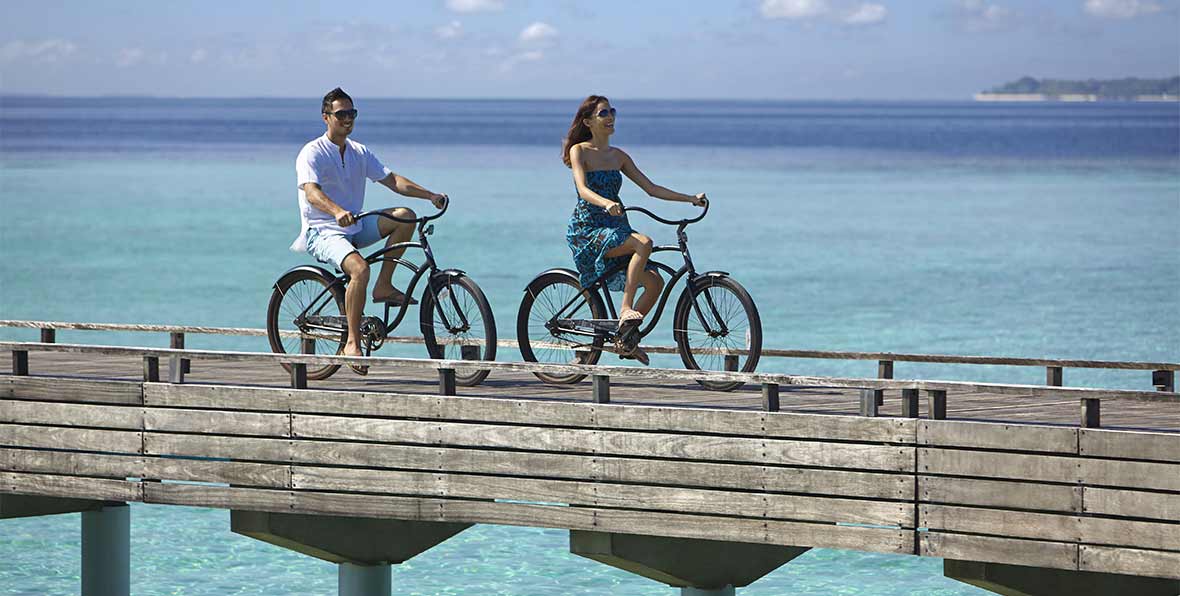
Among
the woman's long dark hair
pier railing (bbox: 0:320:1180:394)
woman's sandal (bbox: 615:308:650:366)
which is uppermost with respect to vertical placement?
the woman's long dark hair

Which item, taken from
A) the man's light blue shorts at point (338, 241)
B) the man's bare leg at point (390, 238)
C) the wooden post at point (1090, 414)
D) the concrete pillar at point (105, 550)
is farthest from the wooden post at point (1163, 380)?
the concrete pillar at point (105, 550)

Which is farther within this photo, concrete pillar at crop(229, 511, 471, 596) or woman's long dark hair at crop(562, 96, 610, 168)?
concrete pillar at crop(229, 511, 471, 596)

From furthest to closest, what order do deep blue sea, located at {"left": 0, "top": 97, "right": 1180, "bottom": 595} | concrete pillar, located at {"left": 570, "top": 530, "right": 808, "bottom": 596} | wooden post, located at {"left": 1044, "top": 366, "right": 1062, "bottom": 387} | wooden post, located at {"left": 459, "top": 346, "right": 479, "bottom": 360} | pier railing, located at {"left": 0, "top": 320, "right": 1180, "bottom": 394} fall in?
deep blue sea, located at {"left": 0, "top": 97, "right": 1180, "bottom": 595} < wooden post, located at {"left": 1044, "top": 366, "right": 1062, "bottom": 387} < wooden post, located at {"left": 459, "top": 346, "right": 479, "bottom": 360} < pier railing, located at {"left": 0, "top": 320, "right": 1180, "bottom": 394} < concrete pillar, located at {"left": 570, "top": 530, "right": 808, "bottom": 596}

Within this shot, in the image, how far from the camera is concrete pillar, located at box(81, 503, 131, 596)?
1204 centimetres

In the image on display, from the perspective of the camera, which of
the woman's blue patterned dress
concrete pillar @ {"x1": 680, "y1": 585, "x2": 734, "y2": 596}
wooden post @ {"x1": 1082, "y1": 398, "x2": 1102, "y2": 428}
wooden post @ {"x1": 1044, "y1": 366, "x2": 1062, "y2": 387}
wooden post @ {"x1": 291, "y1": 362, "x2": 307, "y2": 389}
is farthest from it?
wooden post @ {"x1": 1044, "y1": 366, "x2": 1062, "y2": 387}

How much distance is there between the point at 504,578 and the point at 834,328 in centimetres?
1688

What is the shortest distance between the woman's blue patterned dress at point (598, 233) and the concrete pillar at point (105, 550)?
3.87 m

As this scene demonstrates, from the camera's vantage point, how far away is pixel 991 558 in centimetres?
807

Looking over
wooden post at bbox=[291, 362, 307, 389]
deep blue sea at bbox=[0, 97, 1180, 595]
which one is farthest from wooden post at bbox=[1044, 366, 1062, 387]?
deep blue sea at bbox=[0, 97, 1180, 595]

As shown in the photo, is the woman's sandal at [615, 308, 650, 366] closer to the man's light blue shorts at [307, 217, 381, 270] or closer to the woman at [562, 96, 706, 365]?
the woman at [562, 96, 706, 365]

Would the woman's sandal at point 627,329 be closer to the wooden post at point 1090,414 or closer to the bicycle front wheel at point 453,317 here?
the bicycle front wheel at point 453,317

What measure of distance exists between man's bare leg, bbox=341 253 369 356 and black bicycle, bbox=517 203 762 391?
0.82 metres

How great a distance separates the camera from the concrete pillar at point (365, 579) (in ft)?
33.7

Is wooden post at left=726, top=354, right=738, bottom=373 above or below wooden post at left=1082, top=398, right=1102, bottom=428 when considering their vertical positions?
above
